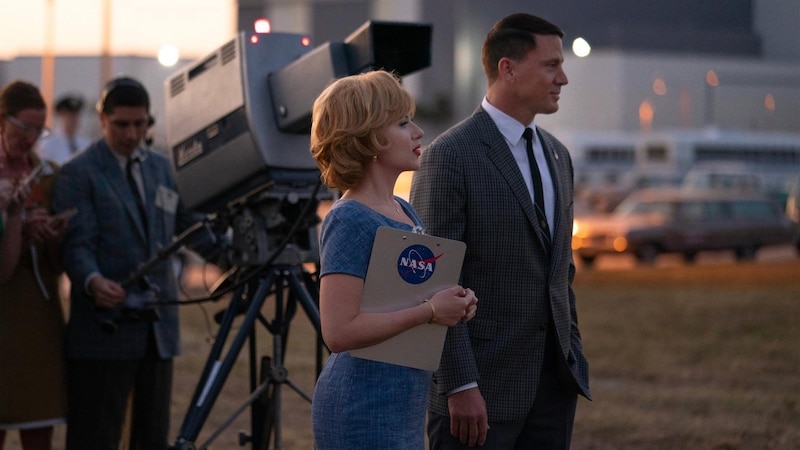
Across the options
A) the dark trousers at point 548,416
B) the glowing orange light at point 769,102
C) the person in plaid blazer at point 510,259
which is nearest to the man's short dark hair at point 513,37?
the person in plaid blazer at point 510,259

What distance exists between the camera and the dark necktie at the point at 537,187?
4.26 metres

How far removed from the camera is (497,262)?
13.7 feet

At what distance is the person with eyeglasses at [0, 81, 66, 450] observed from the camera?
5309mm

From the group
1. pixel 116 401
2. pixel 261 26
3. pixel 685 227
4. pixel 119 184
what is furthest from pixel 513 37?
pixel 685 227

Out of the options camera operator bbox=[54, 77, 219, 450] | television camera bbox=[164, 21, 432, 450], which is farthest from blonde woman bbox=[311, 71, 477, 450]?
camera operator bbox=[54, 77, 219, 450]

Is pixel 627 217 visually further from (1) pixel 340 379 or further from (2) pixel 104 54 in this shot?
(1) pixel 340 379

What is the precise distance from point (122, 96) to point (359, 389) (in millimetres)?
2405

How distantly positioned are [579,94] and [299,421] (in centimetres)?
8019

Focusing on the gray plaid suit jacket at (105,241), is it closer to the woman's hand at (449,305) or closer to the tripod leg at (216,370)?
the tripod leg at (216,370)

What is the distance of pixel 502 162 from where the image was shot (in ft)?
13.9

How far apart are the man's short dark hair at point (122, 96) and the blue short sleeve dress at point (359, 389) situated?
7.10 feet

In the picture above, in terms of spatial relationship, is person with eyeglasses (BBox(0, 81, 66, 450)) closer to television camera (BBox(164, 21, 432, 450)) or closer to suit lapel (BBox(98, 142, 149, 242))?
suit lapel (BBox(98, 142, 149, 242))

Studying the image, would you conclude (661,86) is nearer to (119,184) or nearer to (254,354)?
(119,184)

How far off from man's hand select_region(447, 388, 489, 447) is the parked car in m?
22.2
